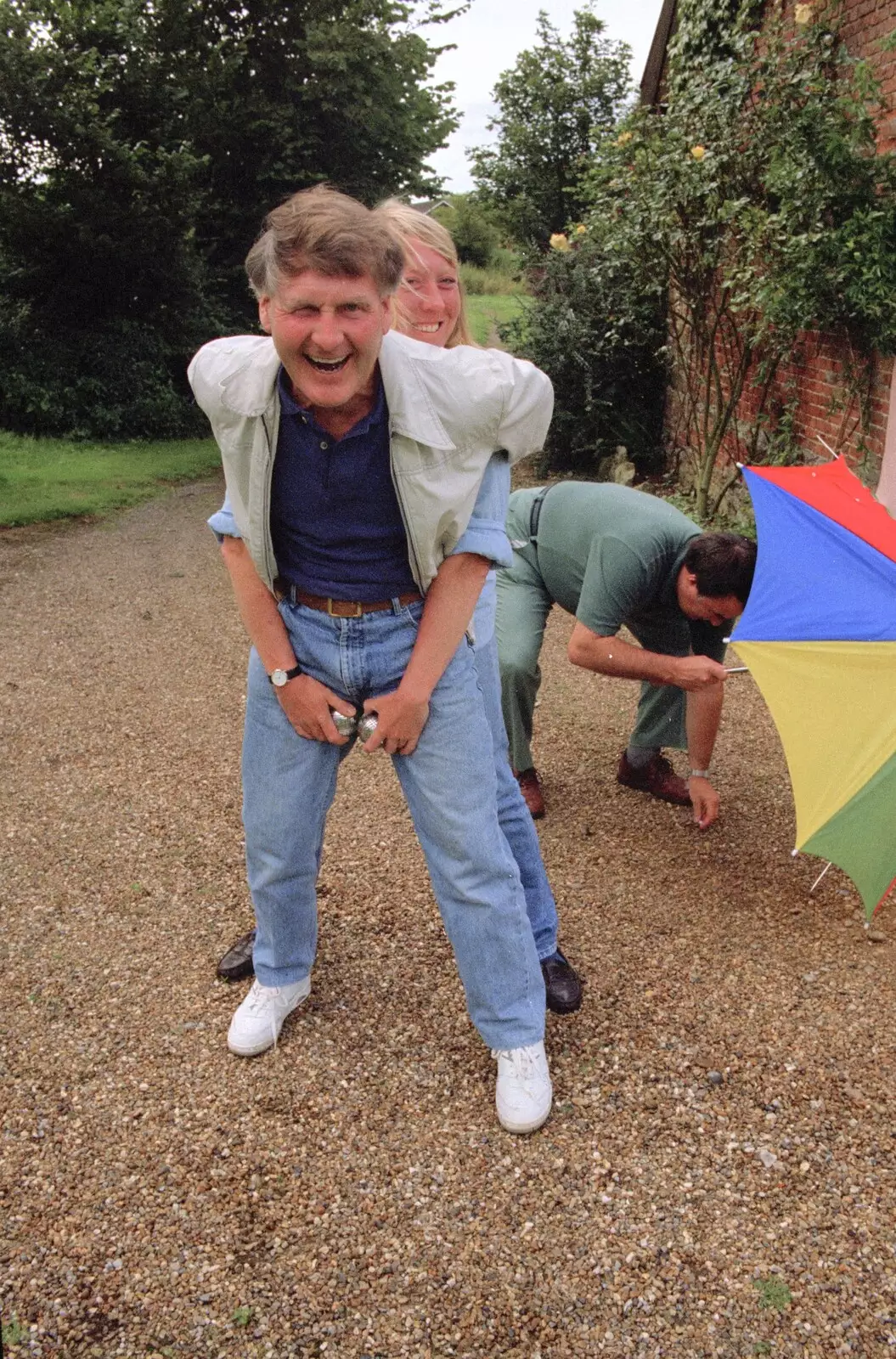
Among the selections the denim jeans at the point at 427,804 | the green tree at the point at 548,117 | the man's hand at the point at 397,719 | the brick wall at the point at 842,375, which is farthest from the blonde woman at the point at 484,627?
the green tree at the point at 548,117

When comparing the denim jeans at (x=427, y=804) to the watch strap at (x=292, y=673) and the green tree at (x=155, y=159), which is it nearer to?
the watch strap at (x=292, y=673)

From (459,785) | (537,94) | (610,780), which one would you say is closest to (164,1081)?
(459,785)

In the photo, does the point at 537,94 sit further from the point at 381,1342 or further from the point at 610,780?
the point at 381,1342

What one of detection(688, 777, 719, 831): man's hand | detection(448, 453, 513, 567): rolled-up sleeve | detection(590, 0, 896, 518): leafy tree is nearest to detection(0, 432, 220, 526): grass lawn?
detection(590, 0, 896, 518): leafy tree

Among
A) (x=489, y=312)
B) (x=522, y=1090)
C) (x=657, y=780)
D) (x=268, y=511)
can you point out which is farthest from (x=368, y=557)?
(x=489, y=312)

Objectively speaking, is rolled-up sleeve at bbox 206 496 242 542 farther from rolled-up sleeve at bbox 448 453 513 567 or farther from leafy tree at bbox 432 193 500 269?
leafy tree at bbox 432 193 500 269

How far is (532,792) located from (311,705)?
75.6 inches

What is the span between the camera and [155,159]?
1381 cm

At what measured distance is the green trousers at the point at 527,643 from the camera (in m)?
3.82

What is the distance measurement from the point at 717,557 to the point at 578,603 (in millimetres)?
541

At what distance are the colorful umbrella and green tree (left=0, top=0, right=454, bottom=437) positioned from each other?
12.5 metres

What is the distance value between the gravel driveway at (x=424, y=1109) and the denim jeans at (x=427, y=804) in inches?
14.5

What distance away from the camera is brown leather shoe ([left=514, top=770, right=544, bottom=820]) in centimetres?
407

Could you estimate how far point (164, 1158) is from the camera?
8.05 feet
